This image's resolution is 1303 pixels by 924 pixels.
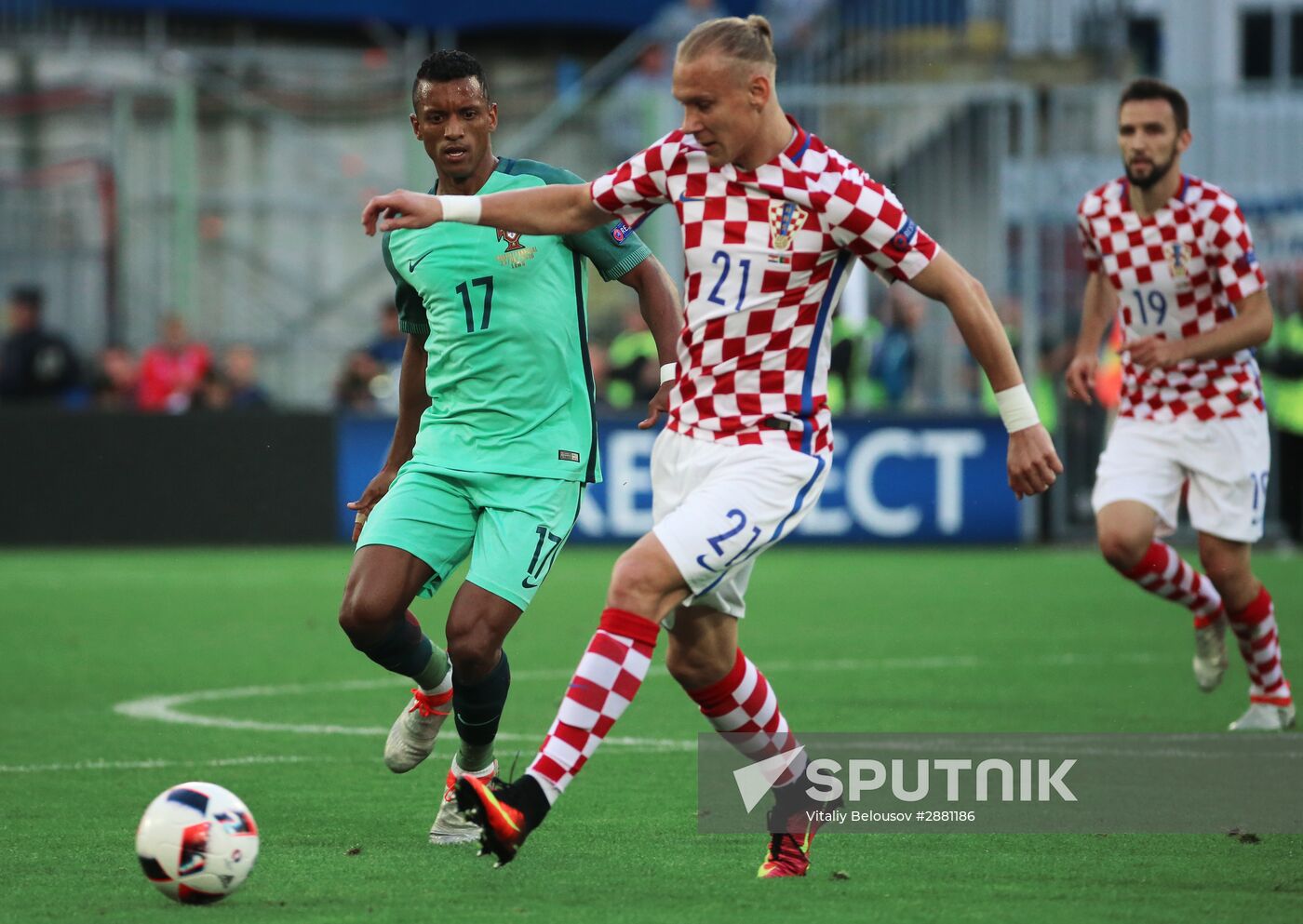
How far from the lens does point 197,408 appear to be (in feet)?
61.3

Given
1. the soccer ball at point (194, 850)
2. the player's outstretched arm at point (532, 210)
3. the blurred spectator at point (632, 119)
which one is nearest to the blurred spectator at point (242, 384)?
the blurred spectator at point (632, 119)

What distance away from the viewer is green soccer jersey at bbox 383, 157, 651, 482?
6.20m

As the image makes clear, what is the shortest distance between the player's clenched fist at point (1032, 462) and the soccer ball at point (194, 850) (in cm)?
210

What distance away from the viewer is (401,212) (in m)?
5.39

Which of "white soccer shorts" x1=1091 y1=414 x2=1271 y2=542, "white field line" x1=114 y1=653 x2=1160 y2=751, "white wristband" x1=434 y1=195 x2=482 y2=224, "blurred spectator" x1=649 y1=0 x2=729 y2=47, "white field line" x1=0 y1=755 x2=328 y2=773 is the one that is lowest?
"white field line" x1=114 y1=653 x2=1160 y2=751

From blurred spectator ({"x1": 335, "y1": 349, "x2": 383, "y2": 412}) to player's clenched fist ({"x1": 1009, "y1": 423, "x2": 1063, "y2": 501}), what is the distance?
46.3 ft

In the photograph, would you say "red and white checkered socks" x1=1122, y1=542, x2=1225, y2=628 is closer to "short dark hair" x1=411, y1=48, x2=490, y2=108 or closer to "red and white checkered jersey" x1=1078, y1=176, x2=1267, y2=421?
"red and white checkered jersey" x1=1078, y1=176, x2=1267, y2=421

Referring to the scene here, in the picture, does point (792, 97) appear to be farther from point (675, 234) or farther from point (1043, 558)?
point (1043, 558)

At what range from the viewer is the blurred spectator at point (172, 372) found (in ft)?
62.7

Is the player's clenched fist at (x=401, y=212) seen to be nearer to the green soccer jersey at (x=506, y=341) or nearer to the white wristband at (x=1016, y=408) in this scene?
the green soccer jersey at (x=506, y=341)

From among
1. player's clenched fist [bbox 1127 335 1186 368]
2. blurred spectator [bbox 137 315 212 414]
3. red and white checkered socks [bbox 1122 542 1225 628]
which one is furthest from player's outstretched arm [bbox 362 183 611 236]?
blurred spectator [bbox 137 315 212 414]

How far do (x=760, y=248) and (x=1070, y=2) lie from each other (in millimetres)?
18839

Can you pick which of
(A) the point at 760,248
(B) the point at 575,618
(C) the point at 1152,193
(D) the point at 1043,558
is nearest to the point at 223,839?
(A) the point at 760,248

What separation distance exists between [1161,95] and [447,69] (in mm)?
3348
